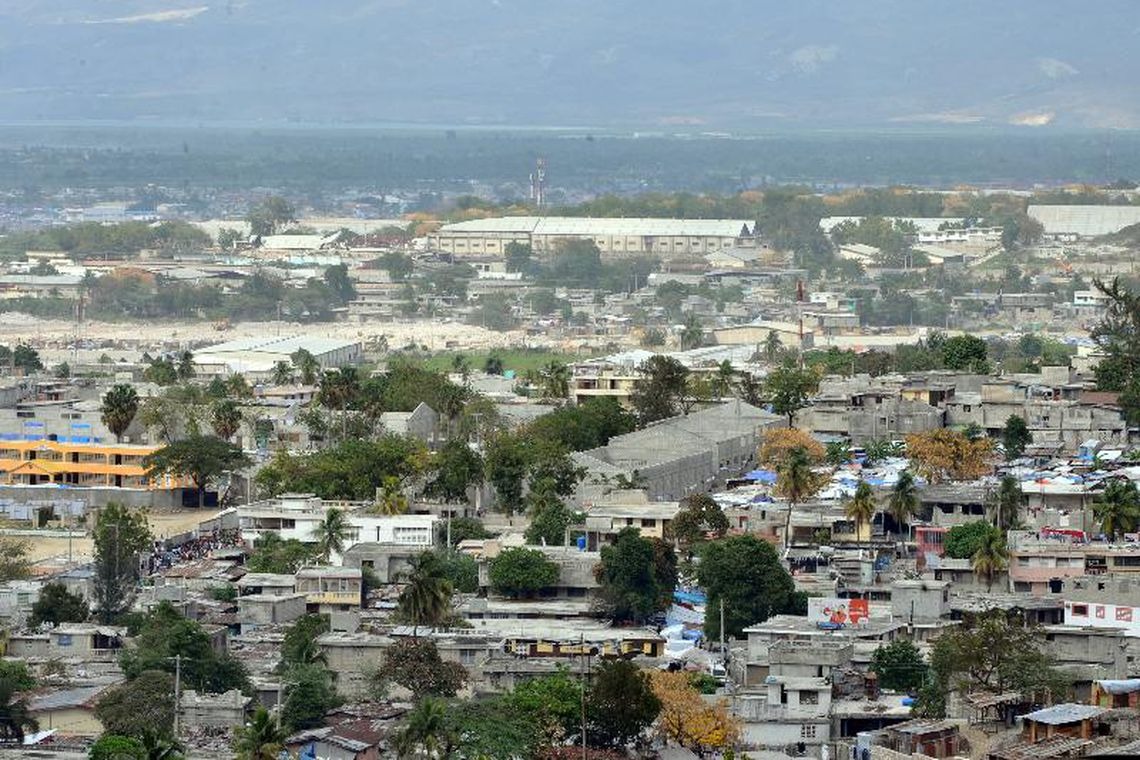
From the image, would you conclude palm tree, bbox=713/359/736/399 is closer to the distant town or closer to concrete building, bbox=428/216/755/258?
the distant town

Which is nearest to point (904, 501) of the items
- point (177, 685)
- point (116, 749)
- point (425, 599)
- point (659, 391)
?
point (425, 599)

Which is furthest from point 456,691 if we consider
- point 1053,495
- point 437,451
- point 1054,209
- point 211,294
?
point 1054,209

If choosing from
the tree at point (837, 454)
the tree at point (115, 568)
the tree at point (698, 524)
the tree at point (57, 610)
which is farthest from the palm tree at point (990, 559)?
the tree at point (837, 454)

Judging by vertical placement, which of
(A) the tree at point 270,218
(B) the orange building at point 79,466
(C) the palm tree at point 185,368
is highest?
(B) the orange building at point 79,466

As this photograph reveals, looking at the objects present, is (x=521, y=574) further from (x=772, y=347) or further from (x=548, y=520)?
(x=772, y=347)

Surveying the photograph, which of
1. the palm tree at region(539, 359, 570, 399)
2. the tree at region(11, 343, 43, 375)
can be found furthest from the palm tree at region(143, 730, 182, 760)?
the tree at region(11, 343, 43, 375)

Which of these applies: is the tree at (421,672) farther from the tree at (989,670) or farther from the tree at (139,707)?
the tree at (989,670)
